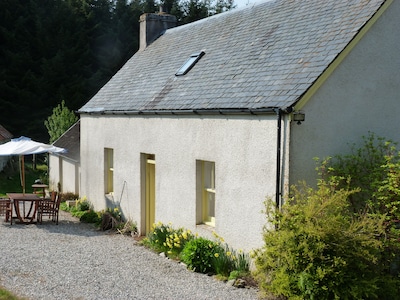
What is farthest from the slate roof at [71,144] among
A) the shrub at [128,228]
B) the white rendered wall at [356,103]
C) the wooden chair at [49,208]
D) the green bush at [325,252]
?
the green bush at [325,252]

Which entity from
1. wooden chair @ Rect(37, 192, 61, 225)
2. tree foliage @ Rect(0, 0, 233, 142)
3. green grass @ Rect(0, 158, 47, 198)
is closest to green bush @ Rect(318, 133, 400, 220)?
wooden chair @ Rect(37, 192, 61, 225)

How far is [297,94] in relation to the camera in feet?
30.7

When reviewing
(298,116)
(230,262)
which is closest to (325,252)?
(298,116)

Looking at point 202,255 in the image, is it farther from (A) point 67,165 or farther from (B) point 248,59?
(A) point 67,165

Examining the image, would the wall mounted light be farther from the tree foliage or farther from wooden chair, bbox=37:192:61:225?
the tree foliage

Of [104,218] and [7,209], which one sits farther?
[7,209]

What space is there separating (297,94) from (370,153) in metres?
1.93

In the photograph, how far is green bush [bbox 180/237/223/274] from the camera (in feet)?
34.9

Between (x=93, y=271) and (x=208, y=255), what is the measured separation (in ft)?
7.97

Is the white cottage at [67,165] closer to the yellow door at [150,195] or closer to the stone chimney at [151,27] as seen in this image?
the stone chimney at [151,27]

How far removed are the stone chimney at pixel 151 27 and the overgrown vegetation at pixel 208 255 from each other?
1060 cm

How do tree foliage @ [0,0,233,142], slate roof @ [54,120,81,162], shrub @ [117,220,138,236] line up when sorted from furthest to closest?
1. tree foliage @ [0,0,233,142]
2. slate roof @ [54,120,81,162]
3. shrub @ [117,220,138,236]

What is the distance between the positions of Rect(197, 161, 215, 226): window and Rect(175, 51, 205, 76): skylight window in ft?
11.6

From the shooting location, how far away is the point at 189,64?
14633mm
